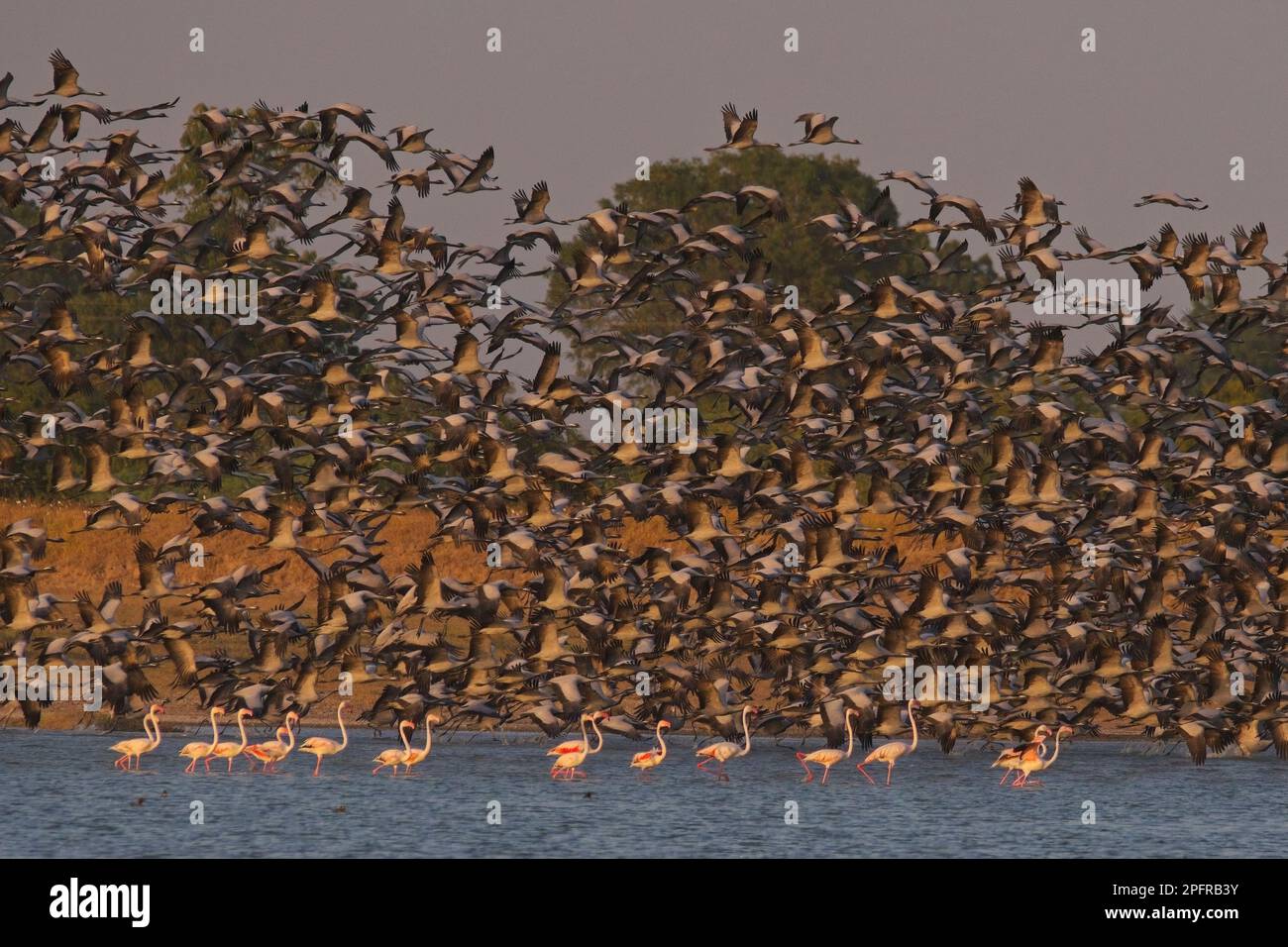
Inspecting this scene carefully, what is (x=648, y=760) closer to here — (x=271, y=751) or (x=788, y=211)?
(x=271, y=751)

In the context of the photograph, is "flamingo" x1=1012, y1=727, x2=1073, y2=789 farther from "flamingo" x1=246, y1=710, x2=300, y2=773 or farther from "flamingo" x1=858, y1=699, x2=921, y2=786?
"flamingo" x1=246, y1=710, x2=300, y2=773

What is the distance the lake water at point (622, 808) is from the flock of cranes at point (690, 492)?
1340 mm

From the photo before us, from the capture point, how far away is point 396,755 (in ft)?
137

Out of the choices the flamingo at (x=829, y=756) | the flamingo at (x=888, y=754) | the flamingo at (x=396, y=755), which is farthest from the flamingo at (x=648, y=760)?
the flamingo at (x=396, y=755)

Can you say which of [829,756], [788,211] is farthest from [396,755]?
[788,211]

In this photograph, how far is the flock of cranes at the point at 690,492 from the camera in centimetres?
4684

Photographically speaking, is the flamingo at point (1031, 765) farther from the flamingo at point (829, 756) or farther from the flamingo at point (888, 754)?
the flamingo at point (829, 756)

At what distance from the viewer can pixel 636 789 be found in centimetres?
4078

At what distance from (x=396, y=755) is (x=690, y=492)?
9.58 m

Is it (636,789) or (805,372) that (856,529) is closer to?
(805,372)

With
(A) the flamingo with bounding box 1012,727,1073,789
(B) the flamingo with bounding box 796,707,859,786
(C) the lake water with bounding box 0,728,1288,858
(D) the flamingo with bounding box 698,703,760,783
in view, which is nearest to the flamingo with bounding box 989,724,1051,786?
(A) the flamingo with bounding box 1012,727,1073,789

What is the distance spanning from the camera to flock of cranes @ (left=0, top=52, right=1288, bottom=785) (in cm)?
4684
